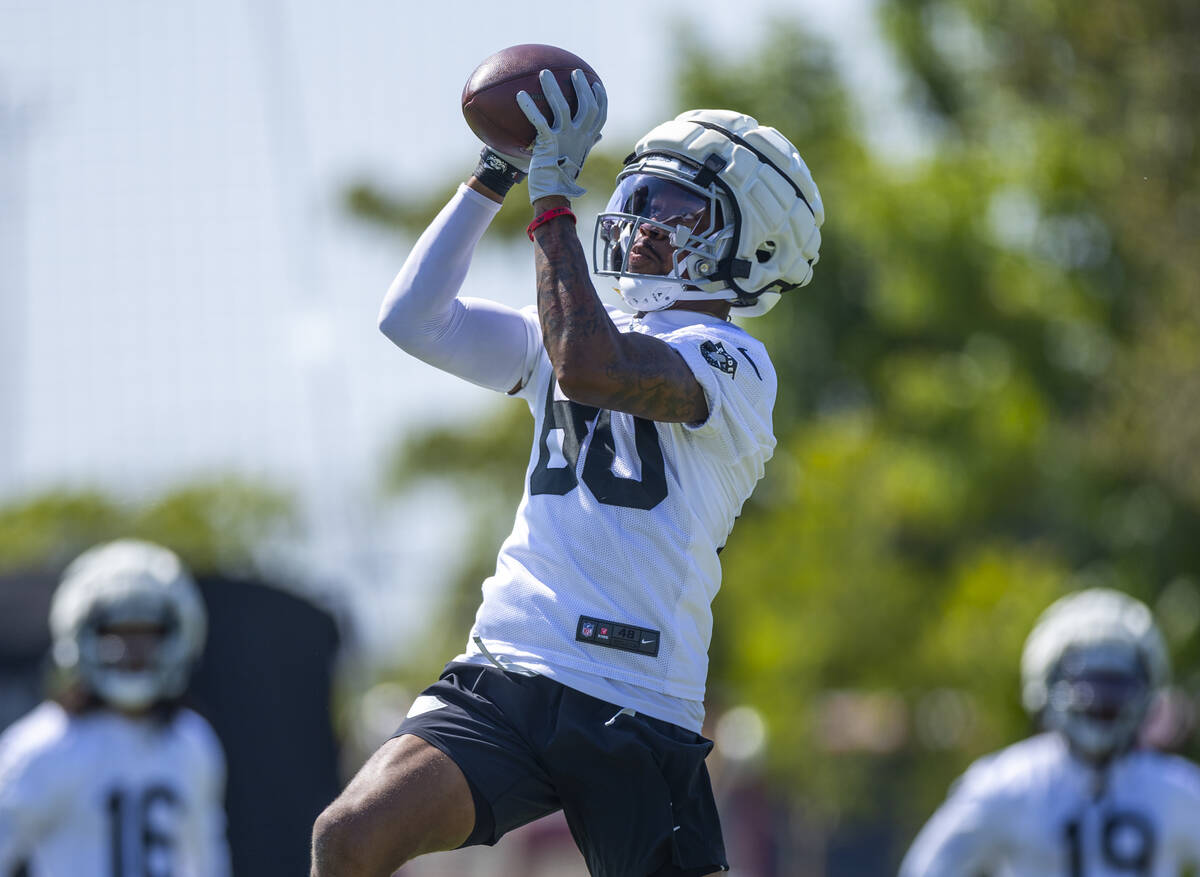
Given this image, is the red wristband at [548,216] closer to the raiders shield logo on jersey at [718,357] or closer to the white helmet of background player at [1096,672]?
the raiders shield logo on jersey at [718,357]

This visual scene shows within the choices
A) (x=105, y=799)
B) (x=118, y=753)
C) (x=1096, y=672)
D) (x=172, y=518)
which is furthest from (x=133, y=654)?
(x=172, y=518)

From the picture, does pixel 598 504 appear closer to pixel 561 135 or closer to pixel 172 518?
pixel 561 135

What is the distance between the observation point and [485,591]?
3.81 metres

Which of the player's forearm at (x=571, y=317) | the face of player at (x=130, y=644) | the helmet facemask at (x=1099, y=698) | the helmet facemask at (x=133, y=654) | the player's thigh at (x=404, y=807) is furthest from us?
the face of player at (x=130, y=644)

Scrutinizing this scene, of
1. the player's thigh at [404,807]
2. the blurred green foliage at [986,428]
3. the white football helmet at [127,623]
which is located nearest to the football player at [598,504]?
the player's thigh at [404,807]

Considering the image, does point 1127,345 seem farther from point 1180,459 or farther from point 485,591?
point 485,591

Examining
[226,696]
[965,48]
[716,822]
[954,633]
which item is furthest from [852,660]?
[716,822]

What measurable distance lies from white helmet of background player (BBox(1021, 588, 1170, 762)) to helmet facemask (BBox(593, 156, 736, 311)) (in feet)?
10.4

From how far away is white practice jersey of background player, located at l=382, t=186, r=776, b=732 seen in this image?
3.64 metres

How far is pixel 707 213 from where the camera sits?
398 cm

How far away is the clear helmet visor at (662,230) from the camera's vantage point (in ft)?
12.9

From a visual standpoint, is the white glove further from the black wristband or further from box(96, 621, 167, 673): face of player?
box(96, 621, 167, 673): face of player

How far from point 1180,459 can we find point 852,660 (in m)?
3.16

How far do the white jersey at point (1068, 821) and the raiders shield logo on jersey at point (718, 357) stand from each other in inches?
123
